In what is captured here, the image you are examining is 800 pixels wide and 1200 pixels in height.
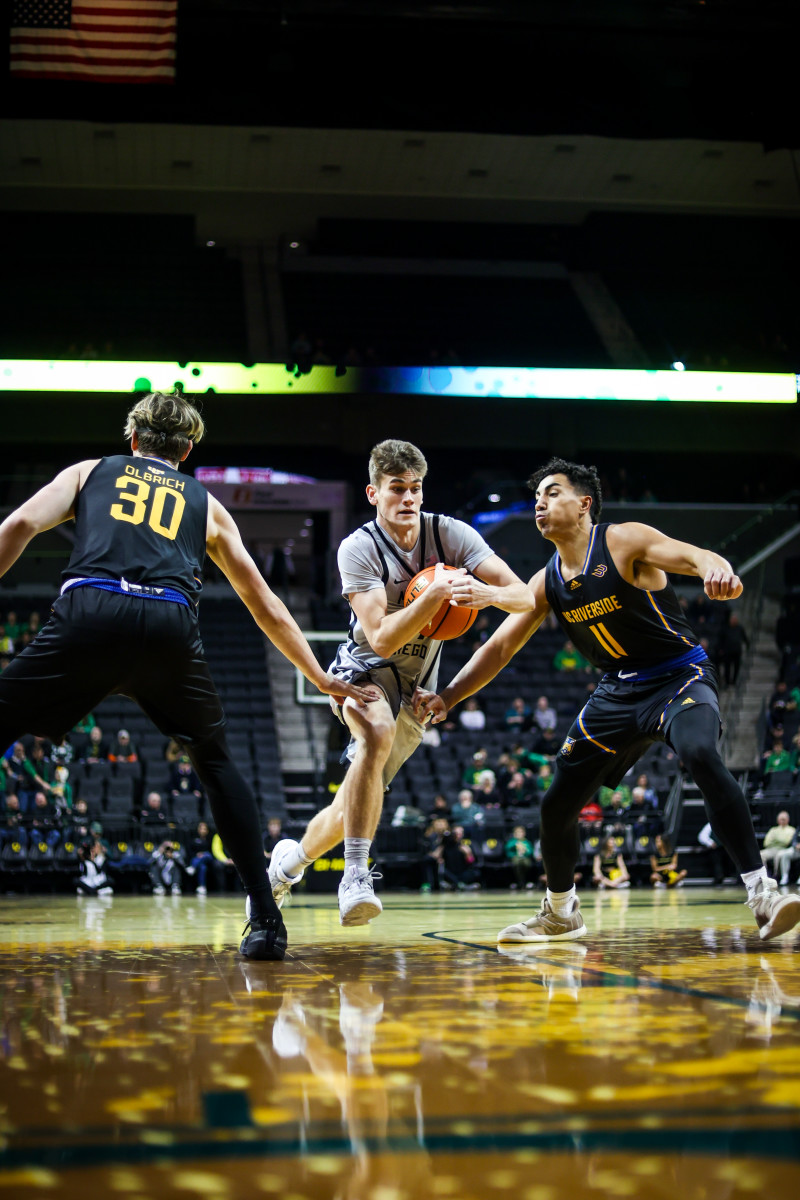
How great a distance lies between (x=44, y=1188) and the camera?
122 cm

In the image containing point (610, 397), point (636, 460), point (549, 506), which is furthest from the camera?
point (636, 460)

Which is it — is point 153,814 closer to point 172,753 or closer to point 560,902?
point 172,753

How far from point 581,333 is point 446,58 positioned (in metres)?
7.57

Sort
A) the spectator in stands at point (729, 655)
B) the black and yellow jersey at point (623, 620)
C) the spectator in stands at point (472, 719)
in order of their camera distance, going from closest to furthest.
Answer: the black and yellow jersey at point (623, 620) → the spectator in stands at point (472, 719) → the spectator in stands at point (729, 655)

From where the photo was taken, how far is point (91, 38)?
42.2 feet

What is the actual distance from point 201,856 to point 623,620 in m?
8.82

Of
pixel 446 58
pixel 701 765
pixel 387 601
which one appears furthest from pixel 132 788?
pixel 446 58

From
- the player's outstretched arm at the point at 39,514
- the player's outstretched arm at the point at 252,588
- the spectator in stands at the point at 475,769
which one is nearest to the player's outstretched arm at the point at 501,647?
the player's outstretched arm at the point at 252,588

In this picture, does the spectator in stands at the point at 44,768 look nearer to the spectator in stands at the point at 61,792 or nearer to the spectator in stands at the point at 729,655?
the spectator in stands at the point at 61,792

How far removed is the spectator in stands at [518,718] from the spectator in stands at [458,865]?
11.9ft

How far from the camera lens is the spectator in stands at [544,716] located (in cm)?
1594

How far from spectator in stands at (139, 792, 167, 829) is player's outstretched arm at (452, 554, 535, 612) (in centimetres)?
921

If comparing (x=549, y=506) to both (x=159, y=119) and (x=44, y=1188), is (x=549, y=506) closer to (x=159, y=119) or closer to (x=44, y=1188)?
(x=44, y=1188)

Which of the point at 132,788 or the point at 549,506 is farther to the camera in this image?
the point at 132,788
